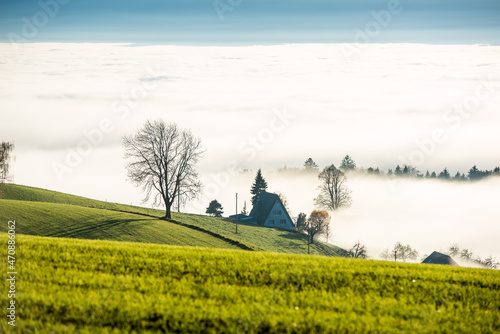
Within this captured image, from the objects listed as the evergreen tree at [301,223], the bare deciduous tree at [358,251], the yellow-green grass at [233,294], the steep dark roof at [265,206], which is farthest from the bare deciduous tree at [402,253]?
the yellow-green grass at [233,294]

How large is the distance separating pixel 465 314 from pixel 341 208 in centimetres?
10082

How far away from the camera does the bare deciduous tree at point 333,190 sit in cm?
10738

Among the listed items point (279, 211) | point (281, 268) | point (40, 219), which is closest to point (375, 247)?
point (279, 211)

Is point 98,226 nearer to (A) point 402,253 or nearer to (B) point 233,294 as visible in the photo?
(B) point 233,294

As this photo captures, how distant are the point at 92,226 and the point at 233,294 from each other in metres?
46.6

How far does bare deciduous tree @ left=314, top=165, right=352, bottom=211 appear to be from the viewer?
107 metres

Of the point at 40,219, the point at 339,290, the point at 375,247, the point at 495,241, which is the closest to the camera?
the point at 339,290

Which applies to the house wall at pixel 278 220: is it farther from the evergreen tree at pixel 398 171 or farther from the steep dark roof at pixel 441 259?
the evergreen tree at pixel 398 171

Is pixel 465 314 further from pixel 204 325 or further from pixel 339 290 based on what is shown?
pixel 204 325

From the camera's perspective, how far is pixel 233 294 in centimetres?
971

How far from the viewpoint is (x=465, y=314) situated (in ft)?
31.2

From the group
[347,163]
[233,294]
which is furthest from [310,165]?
[233,294]

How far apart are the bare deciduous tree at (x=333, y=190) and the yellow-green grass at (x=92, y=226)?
5553cm

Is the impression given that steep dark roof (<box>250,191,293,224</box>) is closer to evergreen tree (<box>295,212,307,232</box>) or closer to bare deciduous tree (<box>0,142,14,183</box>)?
evergreen tree (<box>295,212,307,232</box>)
